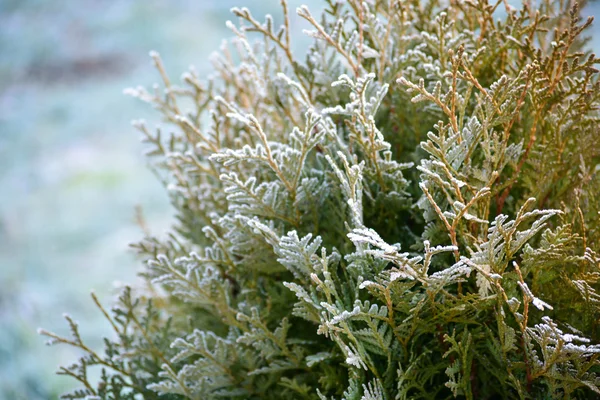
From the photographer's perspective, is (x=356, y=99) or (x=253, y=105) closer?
(x=356, y=99)

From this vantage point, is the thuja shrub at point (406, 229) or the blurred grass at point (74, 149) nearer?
the thuja shrub at point (406, 229)

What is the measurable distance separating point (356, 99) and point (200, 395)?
0.47 metres

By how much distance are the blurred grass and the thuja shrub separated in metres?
1.35

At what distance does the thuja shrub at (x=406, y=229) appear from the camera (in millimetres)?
612

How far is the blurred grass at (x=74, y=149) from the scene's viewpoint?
2252mm

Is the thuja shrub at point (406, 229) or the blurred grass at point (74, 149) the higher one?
the blurred grass at point (74, 149)

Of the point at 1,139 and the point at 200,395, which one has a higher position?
the point at 1,139

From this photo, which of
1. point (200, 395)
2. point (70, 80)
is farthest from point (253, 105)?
point (70, 80)

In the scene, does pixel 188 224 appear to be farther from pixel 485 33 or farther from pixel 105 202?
pixel 105 202

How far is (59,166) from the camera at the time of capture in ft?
9.59

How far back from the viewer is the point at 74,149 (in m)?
2.97

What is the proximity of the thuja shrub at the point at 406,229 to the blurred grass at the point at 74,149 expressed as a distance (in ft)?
4.41

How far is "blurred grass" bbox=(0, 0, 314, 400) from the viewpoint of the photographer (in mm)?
2252

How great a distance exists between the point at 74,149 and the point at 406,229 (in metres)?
2.59
